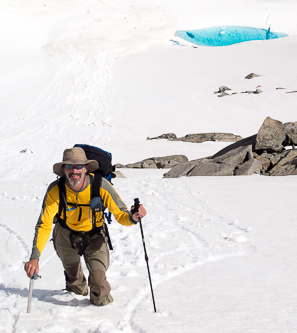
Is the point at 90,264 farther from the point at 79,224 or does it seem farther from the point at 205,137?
the point at 205,137

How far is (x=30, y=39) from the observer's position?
4759 centimetres

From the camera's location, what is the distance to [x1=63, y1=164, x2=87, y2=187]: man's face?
3404 mm

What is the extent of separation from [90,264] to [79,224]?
0.41 m

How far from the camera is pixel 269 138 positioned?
12.8 metres

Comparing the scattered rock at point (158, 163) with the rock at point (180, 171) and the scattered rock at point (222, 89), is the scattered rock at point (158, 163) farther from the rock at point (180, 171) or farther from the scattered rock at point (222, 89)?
the scattered rock at point (222, 89)

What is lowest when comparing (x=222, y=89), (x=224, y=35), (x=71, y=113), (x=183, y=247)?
(x=224, y=35)

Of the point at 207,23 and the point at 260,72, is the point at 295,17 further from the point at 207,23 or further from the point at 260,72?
the point at 260,72

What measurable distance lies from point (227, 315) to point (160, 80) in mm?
32241

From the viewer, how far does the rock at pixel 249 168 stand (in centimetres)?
1163

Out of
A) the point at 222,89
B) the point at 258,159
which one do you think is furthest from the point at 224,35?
the point at 258,159

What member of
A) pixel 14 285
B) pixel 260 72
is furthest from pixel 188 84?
pixel 14 285

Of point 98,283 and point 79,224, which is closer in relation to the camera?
point 98,283

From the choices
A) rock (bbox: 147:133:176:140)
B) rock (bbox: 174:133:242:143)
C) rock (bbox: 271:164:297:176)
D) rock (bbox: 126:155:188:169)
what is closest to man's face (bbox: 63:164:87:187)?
rock (bbox: 271:164:297:176)

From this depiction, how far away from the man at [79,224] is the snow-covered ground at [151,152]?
23cm
